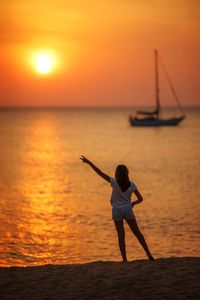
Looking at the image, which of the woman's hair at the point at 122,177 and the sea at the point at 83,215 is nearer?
the woman's hair at the point at 122,177

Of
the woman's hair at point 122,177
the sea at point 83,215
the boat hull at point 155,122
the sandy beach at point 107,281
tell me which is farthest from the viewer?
Result: the boat hull at point 155,122

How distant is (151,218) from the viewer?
26.5 metres

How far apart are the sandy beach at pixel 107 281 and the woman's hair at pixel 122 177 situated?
1.41 m

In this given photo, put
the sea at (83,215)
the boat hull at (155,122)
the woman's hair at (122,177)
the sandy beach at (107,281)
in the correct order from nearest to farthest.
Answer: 1. the sandy beach at (107,281)
2. the woman's hair at (122,177)
3. the sea at (83,215)
4. the boat hull at (155,122)

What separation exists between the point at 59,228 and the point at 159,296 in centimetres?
1653

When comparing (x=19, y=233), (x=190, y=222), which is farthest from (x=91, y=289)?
(x=190, y=222)

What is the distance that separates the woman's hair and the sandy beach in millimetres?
1414

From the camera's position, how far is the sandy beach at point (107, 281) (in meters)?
8.66

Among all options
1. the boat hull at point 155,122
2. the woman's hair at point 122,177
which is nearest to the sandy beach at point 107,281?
the woman's hair at point 122,177

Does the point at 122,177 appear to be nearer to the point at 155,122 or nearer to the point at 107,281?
the point at 107,281

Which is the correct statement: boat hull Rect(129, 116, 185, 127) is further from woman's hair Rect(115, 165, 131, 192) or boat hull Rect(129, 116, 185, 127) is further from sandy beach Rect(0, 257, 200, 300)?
woman's hair Rect(115, 165, 131, 192)

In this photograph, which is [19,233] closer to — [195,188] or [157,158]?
[195,188]

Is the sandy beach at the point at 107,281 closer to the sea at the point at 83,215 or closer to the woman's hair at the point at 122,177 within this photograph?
the woman's hair at the point at 122,177

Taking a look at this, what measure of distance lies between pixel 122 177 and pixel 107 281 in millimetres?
1727
